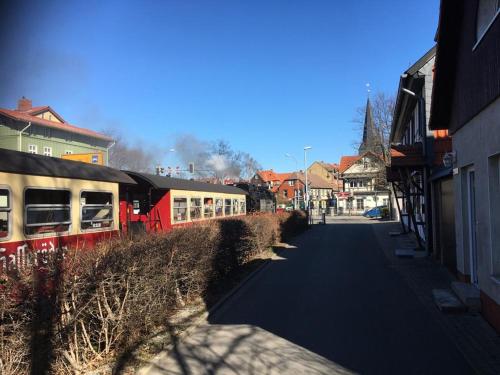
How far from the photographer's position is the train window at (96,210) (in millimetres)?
10867

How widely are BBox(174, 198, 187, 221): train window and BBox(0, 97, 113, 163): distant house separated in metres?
15.0

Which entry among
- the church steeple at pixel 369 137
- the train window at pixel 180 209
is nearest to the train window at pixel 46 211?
the train window at pixel 180 209

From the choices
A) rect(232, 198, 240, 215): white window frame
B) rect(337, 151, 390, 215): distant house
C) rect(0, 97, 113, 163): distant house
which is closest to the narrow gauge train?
rect(232, 198, 240, 215): white window frame

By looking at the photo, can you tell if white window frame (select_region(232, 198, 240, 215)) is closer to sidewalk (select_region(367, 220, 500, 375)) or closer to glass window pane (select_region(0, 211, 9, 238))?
sidewalk (select_region(367, 220, 500, 375))

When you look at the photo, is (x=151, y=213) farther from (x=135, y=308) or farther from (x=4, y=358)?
(x=4, y=358)

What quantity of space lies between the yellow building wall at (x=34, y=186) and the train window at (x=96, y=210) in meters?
0.13

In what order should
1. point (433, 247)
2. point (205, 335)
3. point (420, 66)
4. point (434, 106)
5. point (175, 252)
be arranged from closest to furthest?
1. point (205, 335)
2. point (175, 252)
3. point (434, 106)
4. point (433, 247)
5. point (420, 66)

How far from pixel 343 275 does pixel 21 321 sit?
A: 879cm

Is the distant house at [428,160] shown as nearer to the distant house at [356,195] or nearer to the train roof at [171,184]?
the train roof at [171,184]

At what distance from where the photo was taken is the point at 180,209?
18.5 meters

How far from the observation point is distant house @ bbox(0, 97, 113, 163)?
117 feet

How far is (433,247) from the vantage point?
50.4 ft

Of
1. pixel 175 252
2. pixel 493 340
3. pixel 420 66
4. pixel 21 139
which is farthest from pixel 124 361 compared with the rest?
pixel 21 139

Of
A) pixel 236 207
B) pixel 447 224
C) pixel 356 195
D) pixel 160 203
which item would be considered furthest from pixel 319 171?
pixel 447 224
